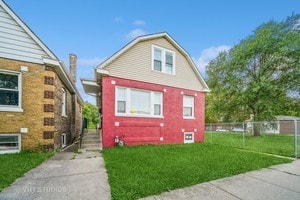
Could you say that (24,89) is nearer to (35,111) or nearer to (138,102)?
(35,111)

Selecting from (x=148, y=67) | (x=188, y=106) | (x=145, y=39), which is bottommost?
(x=188, y=106)

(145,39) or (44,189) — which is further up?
(145,39)

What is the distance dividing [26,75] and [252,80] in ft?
70.3

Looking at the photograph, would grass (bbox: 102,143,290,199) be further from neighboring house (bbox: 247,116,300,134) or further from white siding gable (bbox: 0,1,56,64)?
white siding gable (bbox: 0,1,56,64)

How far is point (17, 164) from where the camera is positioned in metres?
6.11

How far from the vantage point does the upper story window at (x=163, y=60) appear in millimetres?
12289

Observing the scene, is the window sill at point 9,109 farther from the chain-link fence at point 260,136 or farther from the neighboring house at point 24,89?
the chain-link fence at point 260,136

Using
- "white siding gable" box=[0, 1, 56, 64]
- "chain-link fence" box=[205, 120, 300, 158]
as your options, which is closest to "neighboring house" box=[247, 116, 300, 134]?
"chain-link fence" box=[205, 120, 300, 158]

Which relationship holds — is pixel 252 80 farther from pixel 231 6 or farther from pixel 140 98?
pixel 140 98

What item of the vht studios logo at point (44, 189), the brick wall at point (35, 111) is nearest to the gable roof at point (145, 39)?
the brick wall at point (35, 111)

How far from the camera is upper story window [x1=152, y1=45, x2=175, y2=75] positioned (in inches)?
484

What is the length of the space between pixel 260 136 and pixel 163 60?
8234 mm

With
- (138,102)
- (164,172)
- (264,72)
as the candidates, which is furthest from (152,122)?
(264,72)

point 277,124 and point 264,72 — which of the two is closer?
point 277,124
